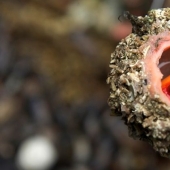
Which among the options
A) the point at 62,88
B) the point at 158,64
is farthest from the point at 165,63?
the point at 62,88

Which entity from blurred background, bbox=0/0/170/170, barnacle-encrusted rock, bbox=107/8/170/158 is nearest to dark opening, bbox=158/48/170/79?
barnacle-encrusted rock, bbox=107/8/170/158

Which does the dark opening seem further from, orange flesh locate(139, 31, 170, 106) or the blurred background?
the blurred background

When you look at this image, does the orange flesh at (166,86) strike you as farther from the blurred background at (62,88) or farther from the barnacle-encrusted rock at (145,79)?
the blurred background at (62,88)

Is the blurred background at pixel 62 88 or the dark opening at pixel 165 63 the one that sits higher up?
the blurred background at pixel 62 88

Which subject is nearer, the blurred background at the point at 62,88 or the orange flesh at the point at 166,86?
the orange flesh at the point at 166,86

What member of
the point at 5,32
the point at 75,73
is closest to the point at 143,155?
the point at 75,73

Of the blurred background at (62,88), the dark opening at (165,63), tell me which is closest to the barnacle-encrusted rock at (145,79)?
the dark opening at (165,63)
